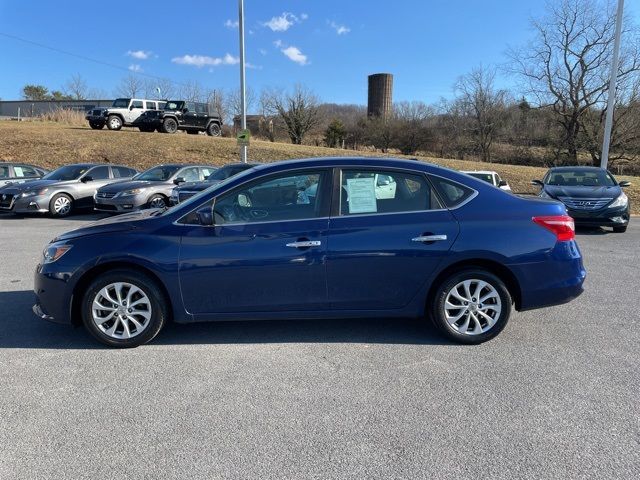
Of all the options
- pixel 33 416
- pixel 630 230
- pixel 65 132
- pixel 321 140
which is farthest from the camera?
pixel 321 140

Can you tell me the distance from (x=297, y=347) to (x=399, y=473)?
1760 millimetres

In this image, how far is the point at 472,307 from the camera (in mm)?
4141

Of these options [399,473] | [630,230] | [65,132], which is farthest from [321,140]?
[399,473]

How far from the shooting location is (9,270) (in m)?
6.71

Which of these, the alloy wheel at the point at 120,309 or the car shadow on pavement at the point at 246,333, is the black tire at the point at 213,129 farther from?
the alloy wheel at the point at 120,309

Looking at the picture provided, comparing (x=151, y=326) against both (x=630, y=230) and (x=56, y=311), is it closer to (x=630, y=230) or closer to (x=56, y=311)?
(x=56, y=311)

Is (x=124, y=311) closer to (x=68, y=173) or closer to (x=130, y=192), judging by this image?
(x=130, y=192)

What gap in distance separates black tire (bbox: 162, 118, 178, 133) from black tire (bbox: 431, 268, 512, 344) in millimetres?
28200

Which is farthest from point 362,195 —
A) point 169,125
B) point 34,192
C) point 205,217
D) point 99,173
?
point 169,125

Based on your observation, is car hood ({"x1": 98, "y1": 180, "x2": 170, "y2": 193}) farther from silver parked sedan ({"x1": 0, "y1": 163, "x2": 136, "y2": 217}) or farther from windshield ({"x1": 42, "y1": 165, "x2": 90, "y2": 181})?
windshield ({"x1": 42, "y1": 165, "x2": 90, "y2": 181})

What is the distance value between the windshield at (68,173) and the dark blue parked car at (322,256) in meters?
10.7

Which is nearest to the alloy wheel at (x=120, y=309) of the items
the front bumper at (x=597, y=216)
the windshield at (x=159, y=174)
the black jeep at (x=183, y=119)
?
the windshield at (x=159, y=174)

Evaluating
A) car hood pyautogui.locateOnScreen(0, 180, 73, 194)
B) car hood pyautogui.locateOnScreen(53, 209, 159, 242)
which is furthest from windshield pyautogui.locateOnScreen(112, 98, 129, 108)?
car hood pyautogui.locateOnScreen(53, 209, 159, 242)

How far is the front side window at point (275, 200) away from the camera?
4074mm
